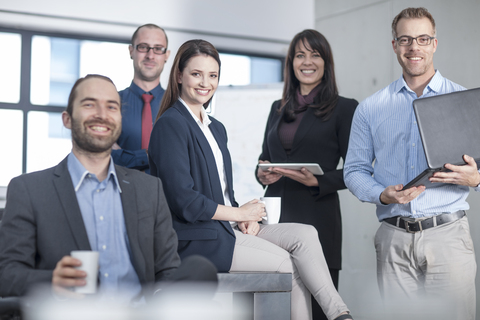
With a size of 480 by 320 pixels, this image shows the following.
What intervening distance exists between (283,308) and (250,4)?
3665mm

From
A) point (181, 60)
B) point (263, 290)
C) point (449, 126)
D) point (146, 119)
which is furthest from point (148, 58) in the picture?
point (449, 126)

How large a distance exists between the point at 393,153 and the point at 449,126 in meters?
0.34

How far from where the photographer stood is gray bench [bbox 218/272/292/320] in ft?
5.91

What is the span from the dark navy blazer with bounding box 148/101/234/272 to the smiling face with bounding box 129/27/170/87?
0.90 metres

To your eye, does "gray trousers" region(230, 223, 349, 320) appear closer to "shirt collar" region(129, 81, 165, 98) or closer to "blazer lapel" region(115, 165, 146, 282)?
"blazer lapel" region(115, 165, 146, 282)

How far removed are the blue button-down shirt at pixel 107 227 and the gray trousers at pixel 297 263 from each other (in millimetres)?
507

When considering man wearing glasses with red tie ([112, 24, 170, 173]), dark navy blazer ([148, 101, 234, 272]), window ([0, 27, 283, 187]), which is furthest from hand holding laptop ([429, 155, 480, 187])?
window ([0, 27, 283, 187])

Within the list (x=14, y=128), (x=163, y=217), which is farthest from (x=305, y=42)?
(x=14, y=128)

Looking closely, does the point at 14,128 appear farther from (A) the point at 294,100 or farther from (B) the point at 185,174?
(B) the point at 185,174

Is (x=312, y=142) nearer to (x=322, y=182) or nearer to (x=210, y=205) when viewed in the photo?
(x=322, y=182)

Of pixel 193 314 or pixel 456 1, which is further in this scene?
pixel 456 1

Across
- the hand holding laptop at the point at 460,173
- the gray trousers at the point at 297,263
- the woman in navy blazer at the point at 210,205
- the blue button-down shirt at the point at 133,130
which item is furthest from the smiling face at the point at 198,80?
the hand holding laptop at the point at 460,173

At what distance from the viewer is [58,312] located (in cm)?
133

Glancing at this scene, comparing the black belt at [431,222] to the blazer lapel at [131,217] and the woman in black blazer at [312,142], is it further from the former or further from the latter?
the blazer lapel at [131,217]
